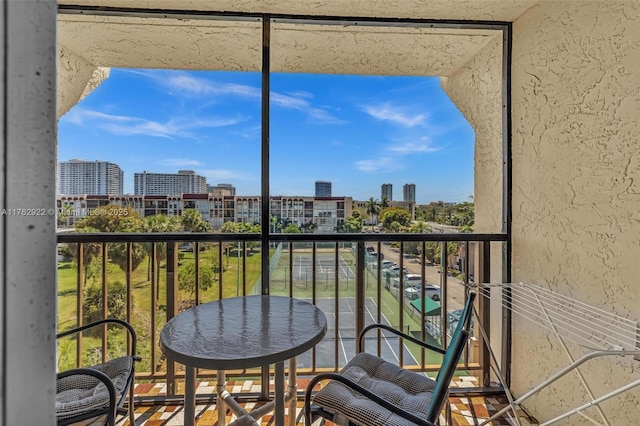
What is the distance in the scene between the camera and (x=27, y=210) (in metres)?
0.36

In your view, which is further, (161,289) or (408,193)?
(408,193)

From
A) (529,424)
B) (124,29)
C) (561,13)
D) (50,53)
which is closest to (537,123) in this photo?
(561,13)

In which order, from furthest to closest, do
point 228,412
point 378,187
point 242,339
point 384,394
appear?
point 378,187 → point 228,412 → point 384,394 → point 242,339

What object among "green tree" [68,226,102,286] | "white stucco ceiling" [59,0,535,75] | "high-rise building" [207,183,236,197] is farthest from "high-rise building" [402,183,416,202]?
"green tree" [68,226,102,286]

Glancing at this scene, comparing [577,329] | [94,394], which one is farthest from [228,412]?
[577,329]

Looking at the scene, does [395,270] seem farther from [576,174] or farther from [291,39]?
[291,39]

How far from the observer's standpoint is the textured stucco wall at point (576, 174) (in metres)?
1.39

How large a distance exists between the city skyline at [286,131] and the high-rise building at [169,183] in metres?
0.04

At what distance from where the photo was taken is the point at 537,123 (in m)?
1.89

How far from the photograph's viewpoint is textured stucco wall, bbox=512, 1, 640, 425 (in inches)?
54.9

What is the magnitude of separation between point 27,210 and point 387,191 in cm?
216

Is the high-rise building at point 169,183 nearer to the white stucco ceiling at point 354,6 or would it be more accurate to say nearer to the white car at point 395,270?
the white stucco ceiling at point 354,6

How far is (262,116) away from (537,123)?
1.77m

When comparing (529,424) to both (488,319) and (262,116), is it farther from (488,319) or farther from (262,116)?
(262,116)
